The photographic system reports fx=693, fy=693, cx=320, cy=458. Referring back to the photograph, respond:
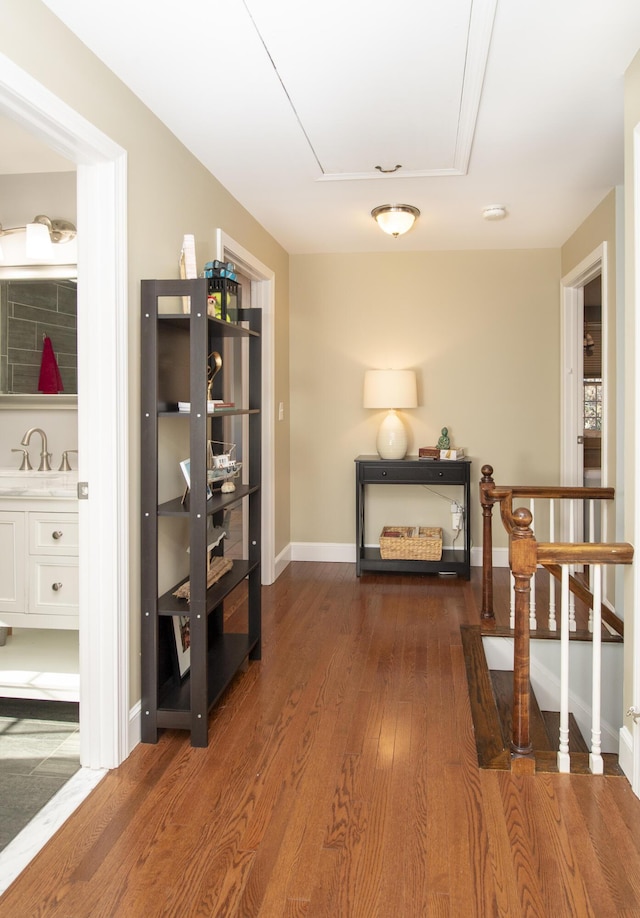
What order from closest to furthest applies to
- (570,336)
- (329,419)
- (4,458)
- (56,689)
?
(56,689) < (4,458) < (570,336) < (329,419)

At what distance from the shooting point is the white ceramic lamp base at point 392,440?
5055 mm

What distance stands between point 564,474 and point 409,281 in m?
1.85

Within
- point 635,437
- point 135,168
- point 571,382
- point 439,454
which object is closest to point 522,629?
point 635,437

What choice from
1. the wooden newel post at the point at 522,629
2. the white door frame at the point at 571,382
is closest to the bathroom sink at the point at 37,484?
the wooden newel post at the point at 522,629

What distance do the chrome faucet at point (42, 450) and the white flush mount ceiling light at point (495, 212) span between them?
9.29 ft

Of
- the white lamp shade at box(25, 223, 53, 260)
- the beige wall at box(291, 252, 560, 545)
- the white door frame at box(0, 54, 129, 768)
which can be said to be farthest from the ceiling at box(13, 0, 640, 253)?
the beige wall at box(291, 252, 560, 545)

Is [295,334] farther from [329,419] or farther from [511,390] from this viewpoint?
[511,390]

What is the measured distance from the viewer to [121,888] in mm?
1728

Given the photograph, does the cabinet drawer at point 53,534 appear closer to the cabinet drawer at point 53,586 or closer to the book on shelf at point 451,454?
the cabinet drawer at point 53,586

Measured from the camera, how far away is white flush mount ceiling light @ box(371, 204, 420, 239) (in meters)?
4.05

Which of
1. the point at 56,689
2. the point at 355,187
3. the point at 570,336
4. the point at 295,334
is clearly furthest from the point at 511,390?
the point at 56,689

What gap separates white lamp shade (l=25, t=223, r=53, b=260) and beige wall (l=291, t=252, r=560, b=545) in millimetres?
2302

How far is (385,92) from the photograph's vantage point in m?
2.64

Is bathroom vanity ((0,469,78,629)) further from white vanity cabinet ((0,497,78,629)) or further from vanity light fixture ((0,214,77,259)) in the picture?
vanity light fixture ((0,214,77,259))
